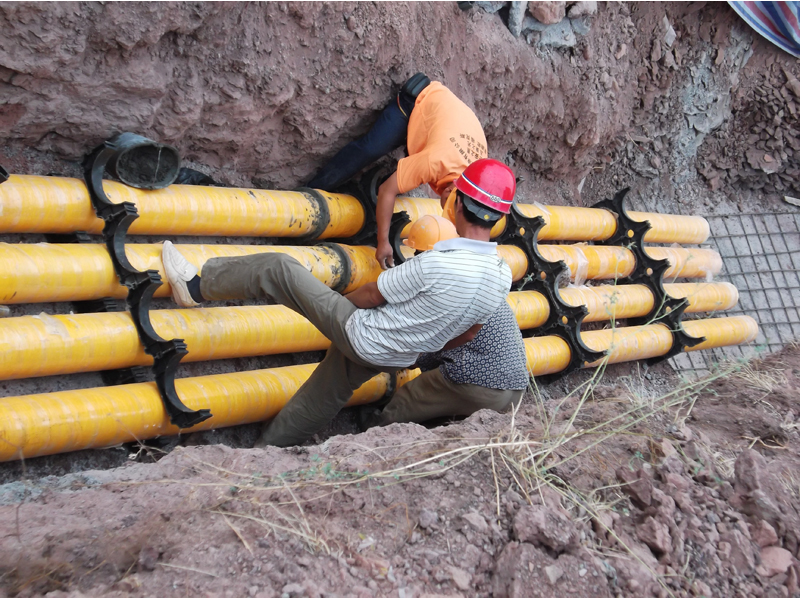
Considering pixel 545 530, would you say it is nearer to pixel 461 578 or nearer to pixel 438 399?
pixel 461 578

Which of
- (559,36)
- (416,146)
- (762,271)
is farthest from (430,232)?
(762,271)

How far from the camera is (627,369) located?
5516 millimetres

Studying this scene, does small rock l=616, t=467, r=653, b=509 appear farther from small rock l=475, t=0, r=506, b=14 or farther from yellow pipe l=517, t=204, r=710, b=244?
small rock l=475, t=0, r=506, b=14

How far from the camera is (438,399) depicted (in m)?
3.56

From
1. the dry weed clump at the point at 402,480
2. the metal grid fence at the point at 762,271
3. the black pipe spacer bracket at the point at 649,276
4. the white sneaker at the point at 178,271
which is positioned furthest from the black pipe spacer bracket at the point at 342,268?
the metal grid fence at the point at 762,271

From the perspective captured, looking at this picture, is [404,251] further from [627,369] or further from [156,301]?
[627,369]

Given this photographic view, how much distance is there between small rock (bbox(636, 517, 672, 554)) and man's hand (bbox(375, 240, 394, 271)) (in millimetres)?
2338

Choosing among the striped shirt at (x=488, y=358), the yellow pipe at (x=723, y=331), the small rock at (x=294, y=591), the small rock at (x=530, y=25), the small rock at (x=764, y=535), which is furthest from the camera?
the yellow pipe at (x=723, y=331)

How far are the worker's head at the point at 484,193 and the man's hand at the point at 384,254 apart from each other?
1169mm

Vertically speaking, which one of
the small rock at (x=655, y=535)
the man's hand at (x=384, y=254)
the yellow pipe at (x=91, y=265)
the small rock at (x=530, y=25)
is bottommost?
the small rock at (x=655, y=535)

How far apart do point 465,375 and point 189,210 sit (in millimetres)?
1676

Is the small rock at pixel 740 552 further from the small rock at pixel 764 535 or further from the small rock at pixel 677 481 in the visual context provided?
the small rock at pixel 677 481

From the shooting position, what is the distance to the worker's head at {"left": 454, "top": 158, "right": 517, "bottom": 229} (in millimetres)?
2736

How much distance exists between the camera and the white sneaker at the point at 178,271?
3.21m
